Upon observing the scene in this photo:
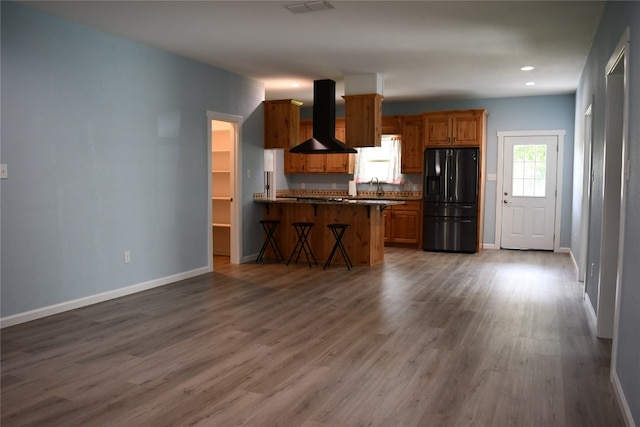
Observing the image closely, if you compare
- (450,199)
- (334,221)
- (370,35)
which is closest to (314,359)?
(370,35)

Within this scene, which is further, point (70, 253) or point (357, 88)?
point (357, 88)

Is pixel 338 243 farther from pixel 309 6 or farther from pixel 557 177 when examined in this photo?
pixel 557 177

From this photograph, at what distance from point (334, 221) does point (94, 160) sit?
3.58 m

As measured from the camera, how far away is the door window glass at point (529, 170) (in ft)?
30.1

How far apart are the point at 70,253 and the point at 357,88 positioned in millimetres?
4280

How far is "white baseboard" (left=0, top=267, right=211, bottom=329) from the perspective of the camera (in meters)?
4.37

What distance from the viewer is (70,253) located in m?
4.84

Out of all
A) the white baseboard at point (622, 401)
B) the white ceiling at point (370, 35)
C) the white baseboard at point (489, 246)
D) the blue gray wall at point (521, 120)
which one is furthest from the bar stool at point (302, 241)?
the white baseboard at point (622, 401)

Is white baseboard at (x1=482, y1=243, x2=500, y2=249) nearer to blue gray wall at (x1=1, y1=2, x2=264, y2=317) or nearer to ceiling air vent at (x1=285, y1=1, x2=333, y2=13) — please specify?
blue gray wall at (x1=1, y1=2, x2=264, y2=317)

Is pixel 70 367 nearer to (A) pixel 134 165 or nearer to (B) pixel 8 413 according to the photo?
(B) pixel 8 413

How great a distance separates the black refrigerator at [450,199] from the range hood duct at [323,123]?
2087 millimetres

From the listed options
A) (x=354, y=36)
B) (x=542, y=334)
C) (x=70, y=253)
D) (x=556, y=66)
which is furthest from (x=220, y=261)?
(x=556, y=66)

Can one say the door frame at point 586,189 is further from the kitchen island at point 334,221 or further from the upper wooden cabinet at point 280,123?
the upper wooden cabinet at point 280,123

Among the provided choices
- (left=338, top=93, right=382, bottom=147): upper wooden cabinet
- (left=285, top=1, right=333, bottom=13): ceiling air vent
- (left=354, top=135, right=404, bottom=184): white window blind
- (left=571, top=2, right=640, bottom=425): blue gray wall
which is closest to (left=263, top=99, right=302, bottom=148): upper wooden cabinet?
(left=338, top=93, right=382, bottom=147): upper wooden cabinet
